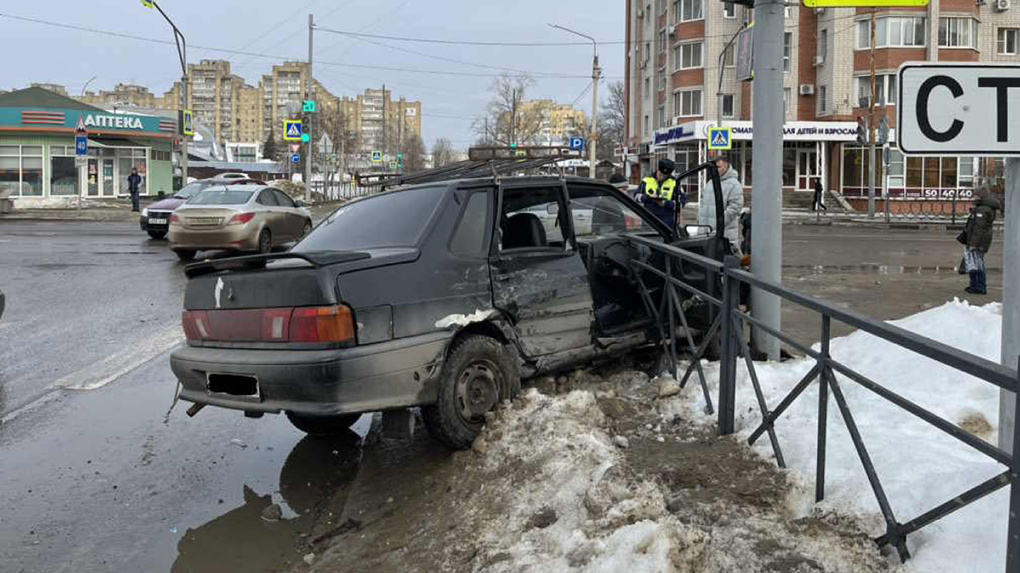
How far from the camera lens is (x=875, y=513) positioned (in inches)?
140

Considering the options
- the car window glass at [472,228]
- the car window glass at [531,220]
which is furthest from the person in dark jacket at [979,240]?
the car window glass at [472,228]

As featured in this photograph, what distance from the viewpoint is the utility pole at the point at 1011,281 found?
3684 mm

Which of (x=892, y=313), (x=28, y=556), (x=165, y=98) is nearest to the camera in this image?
(x=28, y=556)

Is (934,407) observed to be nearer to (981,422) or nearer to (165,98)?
(981,422)

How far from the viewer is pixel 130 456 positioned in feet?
18.6

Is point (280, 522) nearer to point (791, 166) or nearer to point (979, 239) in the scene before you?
point (979, 239)

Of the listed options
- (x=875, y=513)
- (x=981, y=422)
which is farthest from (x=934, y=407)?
(x=875, y=513)

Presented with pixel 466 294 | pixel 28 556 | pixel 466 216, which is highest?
pixel 466 216

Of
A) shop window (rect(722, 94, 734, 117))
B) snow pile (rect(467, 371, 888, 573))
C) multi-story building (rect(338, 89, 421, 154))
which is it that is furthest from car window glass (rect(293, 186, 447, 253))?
multi-story building (rect(338, 89, 421, 154))

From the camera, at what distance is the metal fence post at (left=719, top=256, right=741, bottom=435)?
4.97 meters

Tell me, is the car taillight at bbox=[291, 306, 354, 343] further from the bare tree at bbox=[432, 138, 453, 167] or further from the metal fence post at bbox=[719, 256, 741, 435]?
the bare tree at bbox=[432, 138, 453, 167]

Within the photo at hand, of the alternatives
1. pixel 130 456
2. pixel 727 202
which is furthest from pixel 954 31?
pixel 130 456

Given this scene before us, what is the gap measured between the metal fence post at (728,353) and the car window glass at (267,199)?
14.3 meters

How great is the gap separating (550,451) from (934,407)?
2349mm
